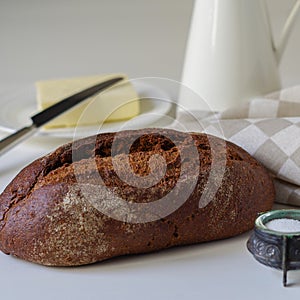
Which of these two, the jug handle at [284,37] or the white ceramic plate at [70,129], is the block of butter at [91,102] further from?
the jug handle at [284,37]

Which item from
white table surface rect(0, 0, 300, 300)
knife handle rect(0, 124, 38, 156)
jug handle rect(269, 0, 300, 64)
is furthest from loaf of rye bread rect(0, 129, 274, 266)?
jug handle rect(269, 0, 300, 64)

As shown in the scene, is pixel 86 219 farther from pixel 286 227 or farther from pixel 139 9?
pixel 139 9

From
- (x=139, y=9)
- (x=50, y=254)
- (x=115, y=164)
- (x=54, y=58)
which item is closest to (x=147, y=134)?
(x=115, y=164)

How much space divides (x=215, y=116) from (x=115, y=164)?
1.04 feet

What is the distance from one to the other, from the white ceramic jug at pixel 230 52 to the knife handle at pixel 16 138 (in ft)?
0.91

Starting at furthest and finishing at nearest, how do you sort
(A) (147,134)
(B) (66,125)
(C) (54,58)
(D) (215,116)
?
1. (C) (54,58)
2. (B) (66,125)
3. (D) (215,116)
4. (A) (147,134)

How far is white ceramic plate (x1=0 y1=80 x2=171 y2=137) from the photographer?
1215mm

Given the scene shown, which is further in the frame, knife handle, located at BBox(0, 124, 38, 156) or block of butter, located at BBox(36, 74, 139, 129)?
block of butter, located at BBox(36, 74, 139, 129)

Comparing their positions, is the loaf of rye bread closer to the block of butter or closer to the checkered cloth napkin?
the checkered cloth napkin

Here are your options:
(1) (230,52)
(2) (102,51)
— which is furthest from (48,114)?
(2) (102,51)

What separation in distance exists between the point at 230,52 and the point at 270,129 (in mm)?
234

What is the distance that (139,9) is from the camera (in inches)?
74.3

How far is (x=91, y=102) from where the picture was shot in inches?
50.8

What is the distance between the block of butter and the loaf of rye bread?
0.36 meters
